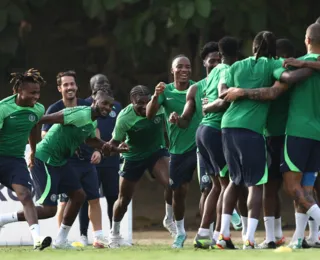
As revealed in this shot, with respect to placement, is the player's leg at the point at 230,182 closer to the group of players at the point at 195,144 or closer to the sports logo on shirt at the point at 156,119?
the group of players at the point at 195,144

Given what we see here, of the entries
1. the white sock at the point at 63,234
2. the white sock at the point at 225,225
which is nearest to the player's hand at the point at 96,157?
the white sock at the point at 63,234

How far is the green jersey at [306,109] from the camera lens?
614 inches

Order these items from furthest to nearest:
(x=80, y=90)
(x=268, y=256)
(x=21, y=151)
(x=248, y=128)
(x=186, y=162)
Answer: (x=80, y=90)
(x=186, y=162)
(x=21, y=151)
(x=248, y=128)
(x=268, y=256)

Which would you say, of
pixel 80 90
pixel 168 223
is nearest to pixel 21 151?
pixel 168 223

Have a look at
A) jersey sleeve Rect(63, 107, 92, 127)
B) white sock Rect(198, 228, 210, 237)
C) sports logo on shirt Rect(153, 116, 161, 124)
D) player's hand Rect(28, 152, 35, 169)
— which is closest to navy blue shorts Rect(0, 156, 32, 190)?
player's hand Rect(28, 152, 35, 169)

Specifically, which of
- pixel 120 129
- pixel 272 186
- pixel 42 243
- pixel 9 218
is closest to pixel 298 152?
pixel 272 186

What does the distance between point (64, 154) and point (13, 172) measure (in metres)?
1.26

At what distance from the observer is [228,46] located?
53.6ft

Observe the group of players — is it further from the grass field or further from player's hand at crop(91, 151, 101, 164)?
the grass field

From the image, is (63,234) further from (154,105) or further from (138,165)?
(154,105)

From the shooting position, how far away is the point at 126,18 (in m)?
22.4

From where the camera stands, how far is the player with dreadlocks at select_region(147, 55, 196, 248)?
17.8m

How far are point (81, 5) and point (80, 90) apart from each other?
9.33ft

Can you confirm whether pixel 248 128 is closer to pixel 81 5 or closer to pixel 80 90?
pixel 81 5
